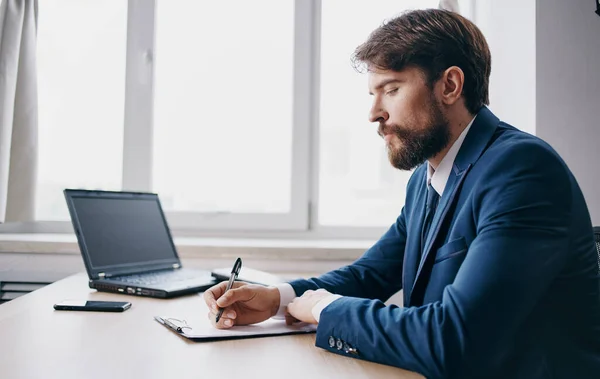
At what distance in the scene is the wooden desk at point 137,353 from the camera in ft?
2.41

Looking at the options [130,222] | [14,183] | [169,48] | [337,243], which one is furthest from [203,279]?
[169,48]

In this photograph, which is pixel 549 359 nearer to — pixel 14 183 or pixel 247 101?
pixel 247 101

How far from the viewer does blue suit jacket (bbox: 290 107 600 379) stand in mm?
781

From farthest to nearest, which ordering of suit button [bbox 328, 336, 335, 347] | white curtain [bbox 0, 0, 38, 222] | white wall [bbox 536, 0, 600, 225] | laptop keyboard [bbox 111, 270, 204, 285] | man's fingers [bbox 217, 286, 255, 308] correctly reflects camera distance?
white curtain [bbox 0, 0, 38, 222] → white wall [bbox 536, 0, 600, 225] → laptop keyboard [bbox 111, 270, 204, 285] → man's fingers [bbox 217, 286, 255, 308] → suit button [bbox 328, 336, 335, 347]

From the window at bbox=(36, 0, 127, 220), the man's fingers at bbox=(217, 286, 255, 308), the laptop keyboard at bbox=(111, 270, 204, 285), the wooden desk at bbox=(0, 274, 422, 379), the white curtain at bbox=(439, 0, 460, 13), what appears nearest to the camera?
the wooden desk at bbox=(0, 274, 422, 379)

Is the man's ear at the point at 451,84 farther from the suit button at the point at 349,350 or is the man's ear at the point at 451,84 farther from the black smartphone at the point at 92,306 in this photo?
the black smartphone at the point at 92,306

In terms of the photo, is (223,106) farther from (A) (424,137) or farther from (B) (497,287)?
(B) (497,287)

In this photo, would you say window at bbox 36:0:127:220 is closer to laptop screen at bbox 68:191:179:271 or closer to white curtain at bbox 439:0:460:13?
laptop screen at bbox 68:191:179:271

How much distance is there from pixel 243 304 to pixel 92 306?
0.35 metres

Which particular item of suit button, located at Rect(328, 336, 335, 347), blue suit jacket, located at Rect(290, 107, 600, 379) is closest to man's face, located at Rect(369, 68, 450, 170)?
blue suit jacket, located at Rect(290, 107, 600, 379)

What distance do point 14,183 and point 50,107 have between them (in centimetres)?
43

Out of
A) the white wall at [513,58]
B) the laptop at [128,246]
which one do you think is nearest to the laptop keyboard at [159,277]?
the laptop at [128,246]

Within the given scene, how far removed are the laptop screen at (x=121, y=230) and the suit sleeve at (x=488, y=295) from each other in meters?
0.81

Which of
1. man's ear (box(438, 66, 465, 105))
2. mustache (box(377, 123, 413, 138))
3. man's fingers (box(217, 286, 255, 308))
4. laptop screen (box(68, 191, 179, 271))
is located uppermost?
man's ear (box(438, 66, 465, 105))
